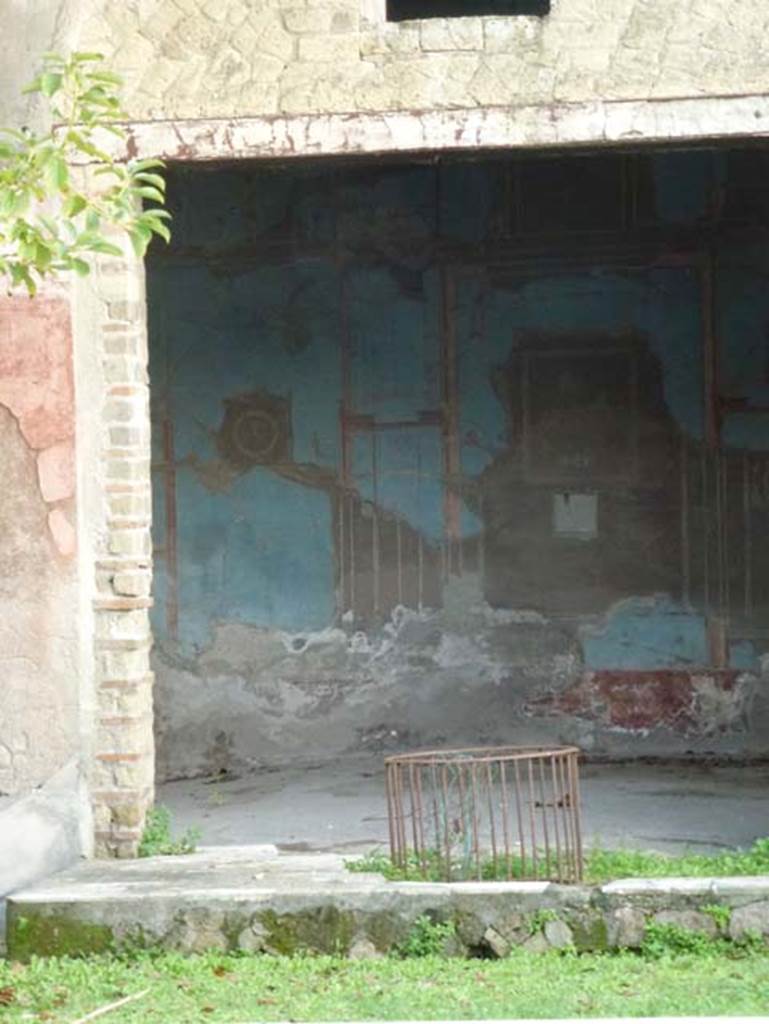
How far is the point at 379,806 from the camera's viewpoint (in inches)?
383

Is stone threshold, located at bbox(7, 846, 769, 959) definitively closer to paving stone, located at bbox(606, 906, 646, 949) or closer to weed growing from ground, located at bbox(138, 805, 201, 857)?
paving stone, located at bbox(606, 906, 646, 949)

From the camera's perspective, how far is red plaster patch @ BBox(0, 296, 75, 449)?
7875mm

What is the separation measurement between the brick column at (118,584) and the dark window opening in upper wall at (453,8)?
3.65 m

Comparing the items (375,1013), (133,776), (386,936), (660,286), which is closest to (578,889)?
(386,936)

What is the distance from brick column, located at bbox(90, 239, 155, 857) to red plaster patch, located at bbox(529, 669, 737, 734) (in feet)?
11.9

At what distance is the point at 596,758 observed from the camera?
1099 cm

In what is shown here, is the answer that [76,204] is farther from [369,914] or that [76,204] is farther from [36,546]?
[369,914]

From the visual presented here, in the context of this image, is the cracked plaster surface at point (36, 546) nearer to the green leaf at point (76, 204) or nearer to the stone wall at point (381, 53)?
the stone wall at point (381, 53)

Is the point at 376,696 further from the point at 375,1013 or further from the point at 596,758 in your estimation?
the point at 375,1013

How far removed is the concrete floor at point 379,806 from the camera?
877 centimetres

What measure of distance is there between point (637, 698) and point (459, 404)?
181 cm

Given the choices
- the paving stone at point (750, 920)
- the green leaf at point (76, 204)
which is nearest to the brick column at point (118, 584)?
the paving stone at point (750, 920)

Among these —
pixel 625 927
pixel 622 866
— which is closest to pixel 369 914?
pixel 625 927

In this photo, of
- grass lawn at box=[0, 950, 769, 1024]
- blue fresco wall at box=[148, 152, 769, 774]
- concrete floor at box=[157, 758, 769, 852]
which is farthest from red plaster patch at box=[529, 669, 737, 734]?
grass lawn at box=[0, 950, 769, 1024]
